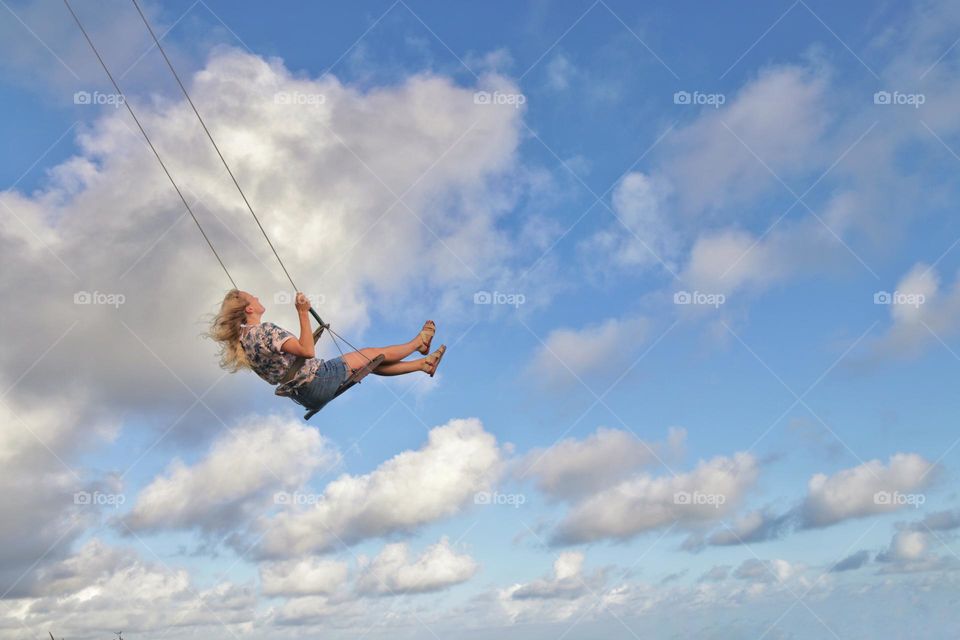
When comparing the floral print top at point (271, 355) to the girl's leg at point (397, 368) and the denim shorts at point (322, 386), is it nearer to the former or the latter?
the denim shorts at point (322, 386)

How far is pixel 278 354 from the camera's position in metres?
14.3

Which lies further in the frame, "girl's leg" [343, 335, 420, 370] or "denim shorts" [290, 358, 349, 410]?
"girl's leg" [343, 335, 420, 370]

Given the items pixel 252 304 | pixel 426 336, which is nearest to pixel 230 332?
pixel 252 304

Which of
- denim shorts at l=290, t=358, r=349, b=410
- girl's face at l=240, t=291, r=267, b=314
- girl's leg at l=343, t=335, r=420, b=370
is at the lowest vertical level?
denim shorts at l=290, t=358, r=349, b=410

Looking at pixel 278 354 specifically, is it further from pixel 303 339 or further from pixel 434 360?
pixel 434 360

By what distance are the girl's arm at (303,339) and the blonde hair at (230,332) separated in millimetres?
771

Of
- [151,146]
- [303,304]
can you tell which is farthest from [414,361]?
[151,146]

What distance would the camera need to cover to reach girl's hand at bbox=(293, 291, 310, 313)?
44.3 ft

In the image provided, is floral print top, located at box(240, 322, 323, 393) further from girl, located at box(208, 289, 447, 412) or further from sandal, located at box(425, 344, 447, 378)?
sandal, located at box(425, 344, 447, 378)

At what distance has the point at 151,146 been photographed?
14.9m

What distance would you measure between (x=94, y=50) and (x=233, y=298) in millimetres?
3995

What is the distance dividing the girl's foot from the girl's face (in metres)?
2.29

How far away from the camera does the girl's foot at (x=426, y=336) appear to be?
15500 mm

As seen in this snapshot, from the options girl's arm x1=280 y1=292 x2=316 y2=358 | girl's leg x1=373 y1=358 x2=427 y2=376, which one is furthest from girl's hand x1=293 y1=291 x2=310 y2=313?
girl's leg x1=373 y1=358 x2=427 y2=376
